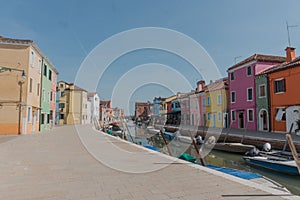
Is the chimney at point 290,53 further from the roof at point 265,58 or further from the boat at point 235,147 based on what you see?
the boat at point 235,147

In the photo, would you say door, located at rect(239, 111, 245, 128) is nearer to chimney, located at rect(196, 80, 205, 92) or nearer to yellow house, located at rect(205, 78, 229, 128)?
yellow house, located at rect(205, 78, 229, 128)

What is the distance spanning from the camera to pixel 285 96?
18.6 m

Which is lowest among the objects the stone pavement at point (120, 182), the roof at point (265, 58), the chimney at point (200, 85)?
the stone pavement at point (120, 182)

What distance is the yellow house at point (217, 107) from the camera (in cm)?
2911

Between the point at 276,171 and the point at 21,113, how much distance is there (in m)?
18.6

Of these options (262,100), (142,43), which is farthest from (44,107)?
(262,100)

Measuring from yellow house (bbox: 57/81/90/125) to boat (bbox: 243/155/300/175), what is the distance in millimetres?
39721

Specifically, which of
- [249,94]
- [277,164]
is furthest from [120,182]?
[249,94]

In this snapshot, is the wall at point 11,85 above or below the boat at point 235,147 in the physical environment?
above

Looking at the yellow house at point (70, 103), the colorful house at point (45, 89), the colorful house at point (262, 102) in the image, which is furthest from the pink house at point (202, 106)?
the yellow house at point (70, 103)

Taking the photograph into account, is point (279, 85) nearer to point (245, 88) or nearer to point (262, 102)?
point (262, 102)

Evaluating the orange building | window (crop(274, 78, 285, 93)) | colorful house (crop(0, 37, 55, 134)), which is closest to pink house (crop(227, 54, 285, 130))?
the orange building

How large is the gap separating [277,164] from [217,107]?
69.5 feet

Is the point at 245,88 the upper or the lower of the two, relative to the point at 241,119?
upper
